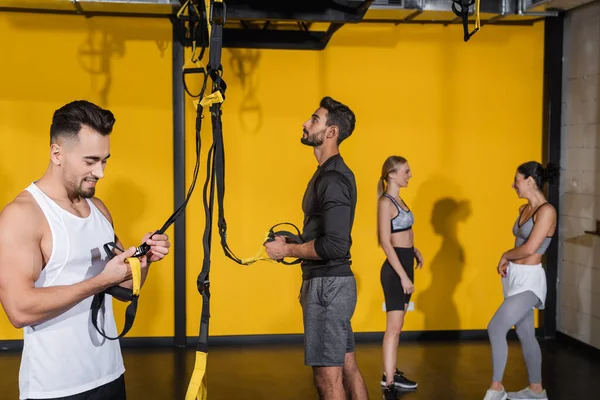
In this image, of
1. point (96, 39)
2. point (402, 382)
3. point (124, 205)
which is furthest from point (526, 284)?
point (96, 39)

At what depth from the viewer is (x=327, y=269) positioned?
321 cm

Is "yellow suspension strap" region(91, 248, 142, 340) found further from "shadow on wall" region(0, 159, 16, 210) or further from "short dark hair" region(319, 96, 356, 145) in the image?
"shadow on wall" region(0, 159, 16, 210)

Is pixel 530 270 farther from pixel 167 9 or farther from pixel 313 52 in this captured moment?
pixel 167 9

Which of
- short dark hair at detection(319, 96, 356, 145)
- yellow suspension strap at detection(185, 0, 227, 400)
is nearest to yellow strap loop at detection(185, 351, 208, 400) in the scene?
yellow suspension strap at detection(185, 0, 227, 400)

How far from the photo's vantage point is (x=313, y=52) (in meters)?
5.59

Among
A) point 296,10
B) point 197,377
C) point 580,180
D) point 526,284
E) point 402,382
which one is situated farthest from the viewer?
point 580,180

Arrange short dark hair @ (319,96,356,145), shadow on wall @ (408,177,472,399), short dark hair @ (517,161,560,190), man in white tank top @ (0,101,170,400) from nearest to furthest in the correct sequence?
man in white tank top @ (0,101,170,400), short dark hair @ (319,96,356,145), short dark hair @ (517,161,560,190), shadow on wall @ (408,177,472,399)

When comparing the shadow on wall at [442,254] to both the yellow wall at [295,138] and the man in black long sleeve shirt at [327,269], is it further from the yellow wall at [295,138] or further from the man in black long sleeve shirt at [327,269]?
the man in black long sleeve shirt at [327,269]

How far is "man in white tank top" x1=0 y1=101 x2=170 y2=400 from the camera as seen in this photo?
190 cm

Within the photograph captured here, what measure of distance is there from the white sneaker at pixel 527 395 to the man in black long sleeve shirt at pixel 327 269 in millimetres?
1501

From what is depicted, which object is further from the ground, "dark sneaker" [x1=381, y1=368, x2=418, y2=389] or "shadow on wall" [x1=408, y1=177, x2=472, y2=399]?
"shadow on wall" [x1=408, y1=177, x2=472, y2=399]

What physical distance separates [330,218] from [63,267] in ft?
4.51

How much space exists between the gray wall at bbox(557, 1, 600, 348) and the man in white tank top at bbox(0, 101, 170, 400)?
4.31 meters

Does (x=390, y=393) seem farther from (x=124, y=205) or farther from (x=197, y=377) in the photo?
(x=197, y=377)
